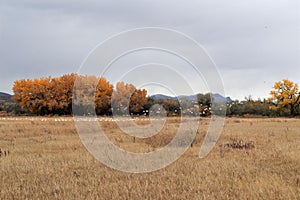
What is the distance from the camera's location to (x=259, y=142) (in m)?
14.2

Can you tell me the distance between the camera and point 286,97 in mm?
65062

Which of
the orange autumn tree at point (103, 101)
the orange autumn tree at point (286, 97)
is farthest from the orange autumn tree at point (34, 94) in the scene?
the orange autumn tree at point (286, 97)

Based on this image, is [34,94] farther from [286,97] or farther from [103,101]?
[286,97]

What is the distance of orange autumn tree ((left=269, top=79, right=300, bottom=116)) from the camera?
64.4m

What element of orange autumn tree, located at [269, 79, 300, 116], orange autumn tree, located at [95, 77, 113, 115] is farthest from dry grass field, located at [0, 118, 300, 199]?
orange autumn tree, located at [269, 79, 300, 116]

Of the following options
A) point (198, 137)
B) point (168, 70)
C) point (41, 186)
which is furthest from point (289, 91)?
point (41, 186)

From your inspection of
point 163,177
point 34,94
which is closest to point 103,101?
point 34,94

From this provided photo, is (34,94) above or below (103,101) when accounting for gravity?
above

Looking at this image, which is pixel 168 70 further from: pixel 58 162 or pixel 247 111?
pixel 247 111

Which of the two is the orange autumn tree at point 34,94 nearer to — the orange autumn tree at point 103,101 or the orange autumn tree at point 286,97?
the orange autumn tree at point 103,101

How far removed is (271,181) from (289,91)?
63.5 metres

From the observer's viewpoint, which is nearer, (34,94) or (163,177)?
(163,177)

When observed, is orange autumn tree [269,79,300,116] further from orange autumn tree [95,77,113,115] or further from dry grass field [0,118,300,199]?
dry grass field [0,118,300,199]

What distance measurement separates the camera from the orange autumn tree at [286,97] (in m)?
64.4
